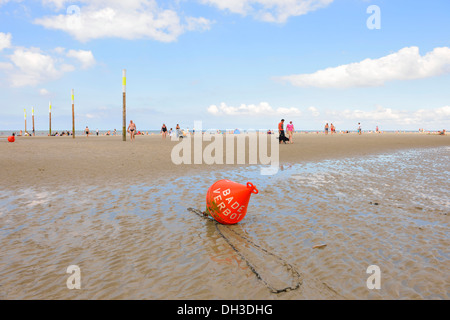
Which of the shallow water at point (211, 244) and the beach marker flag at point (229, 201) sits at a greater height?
the beach marker flag at point (229, 201)

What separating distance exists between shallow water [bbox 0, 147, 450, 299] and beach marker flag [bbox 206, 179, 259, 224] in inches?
8.9

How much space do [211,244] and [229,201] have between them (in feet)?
3.09

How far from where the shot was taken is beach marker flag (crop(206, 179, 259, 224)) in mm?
5262

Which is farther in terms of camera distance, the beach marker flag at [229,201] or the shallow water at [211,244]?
the beach marker flag at [229,201]

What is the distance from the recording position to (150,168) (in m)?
12.6

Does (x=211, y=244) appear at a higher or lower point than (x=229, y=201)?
lower

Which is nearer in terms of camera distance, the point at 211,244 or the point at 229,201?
the point at 211,244

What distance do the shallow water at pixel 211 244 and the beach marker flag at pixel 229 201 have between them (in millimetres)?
225

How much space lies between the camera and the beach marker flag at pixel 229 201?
5.26 meters

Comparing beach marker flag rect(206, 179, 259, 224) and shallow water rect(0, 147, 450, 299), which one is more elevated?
beach marker flag rect(206, 179, 259, 224)

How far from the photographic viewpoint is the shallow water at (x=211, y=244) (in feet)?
10.9

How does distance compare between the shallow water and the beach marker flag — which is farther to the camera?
the beach marker flag

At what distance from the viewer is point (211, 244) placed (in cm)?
460

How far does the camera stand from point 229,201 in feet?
17.3
